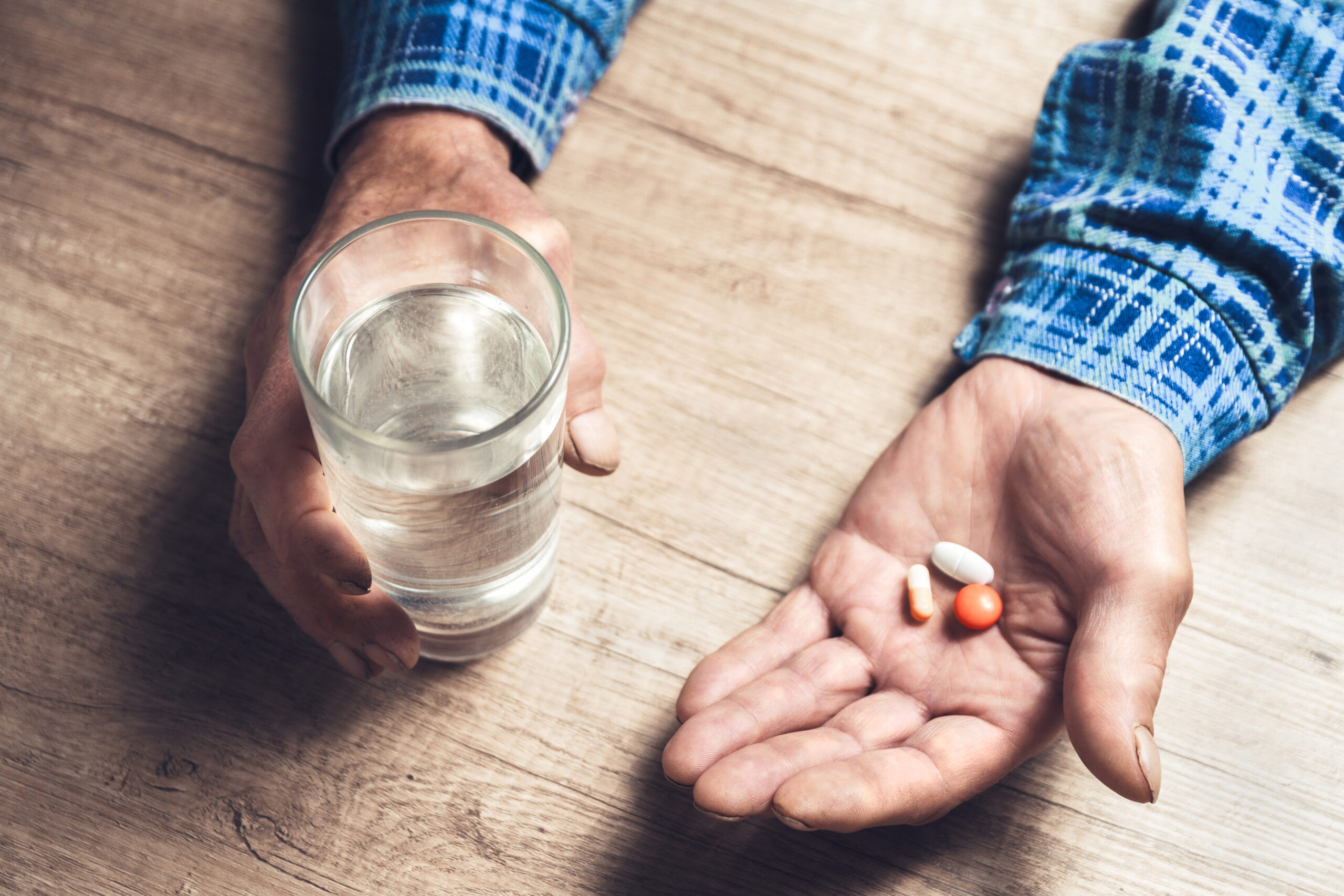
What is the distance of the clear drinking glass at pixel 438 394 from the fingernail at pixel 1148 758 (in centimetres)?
52

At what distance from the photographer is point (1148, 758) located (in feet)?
2.39

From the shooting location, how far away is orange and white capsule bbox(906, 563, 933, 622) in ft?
3.05

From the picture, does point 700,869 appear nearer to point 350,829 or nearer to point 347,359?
point 350,829

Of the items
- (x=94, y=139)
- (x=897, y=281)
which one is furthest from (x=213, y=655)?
(x=897, y=281)

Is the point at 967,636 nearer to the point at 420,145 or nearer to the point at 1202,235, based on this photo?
the point at 1202,235

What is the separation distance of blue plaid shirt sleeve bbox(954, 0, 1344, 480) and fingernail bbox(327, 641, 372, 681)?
0.75 meters

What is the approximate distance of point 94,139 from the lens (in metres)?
1.20

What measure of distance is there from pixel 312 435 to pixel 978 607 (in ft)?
2.13

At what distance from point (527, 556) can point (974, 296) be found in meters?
0.68

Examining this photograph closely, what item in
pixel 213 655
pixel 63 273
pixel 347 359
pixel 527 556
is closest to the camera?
pixel 347 359

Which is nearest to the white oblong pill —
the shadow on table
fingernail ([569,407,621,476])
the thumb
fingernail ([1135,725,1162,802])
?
the thumb

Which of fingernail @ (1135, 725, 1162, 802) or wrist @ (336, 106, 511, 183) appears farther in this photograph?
wrist @ (336, 106, 511, 183)

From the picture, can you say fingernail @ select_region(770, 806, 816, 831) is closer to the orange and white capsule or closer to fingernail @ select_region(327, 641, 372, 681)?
the orange and white capsule

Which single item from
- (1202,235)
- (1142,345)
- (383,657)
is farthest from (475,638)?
(1202,235)
